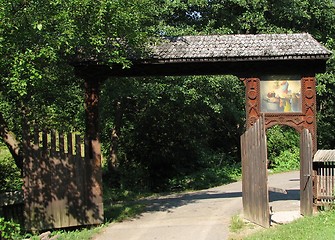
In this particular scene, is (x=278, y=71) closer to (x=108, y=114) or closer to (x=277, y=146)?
(x=108, y=114)

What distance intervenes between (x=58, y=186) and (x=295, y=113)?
658 cm

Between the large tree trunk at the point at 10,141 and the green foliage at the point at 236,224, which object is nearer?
the green foliage at the point at 236,224

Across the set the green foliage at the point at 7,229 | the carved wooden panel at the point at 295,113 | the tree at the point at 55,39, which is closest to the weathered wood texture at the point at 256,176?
the carved wooden panel at the point at 295,113

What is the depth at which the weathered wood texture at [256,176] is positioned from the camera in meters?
10.9

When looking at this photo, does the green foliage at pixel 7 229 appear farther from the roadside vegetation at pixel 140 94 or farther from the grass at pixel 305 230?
the grass at pixel 305 230

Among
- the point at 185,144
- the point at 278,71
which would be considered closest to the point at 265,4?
the point at 185,144

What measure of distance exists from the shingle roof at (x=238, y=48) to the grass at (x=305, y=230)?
4.16 m

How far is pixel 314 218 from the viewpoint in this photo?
35.6ft

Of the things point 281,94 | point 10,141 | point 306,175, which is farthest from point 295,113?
point 10,141

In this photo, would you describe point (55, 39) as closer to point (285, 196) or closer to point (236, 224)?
point (236, 224)

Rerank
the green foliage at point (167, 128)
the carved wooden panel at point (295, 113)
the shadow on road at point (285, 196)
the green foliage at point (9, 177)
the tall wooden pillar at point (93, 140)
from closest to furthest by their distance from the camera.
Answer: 1. the tall wooden pillar at point (93, 140)
2. the carved wooden panel at point (295, 113)
3. the shadow on road at point (285, 196)
4. the green foliage at point (9, 177)
5. the green foliage at point (167, 128)

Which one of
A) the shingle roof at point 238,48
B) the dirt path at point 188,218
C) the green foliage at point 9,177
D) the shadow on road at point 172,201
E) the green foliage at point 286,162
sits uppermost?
the shingle roof at point 238,48

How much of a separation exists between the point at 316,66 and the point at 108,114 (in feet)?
35.6

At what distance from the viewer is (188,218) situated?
1268cm
